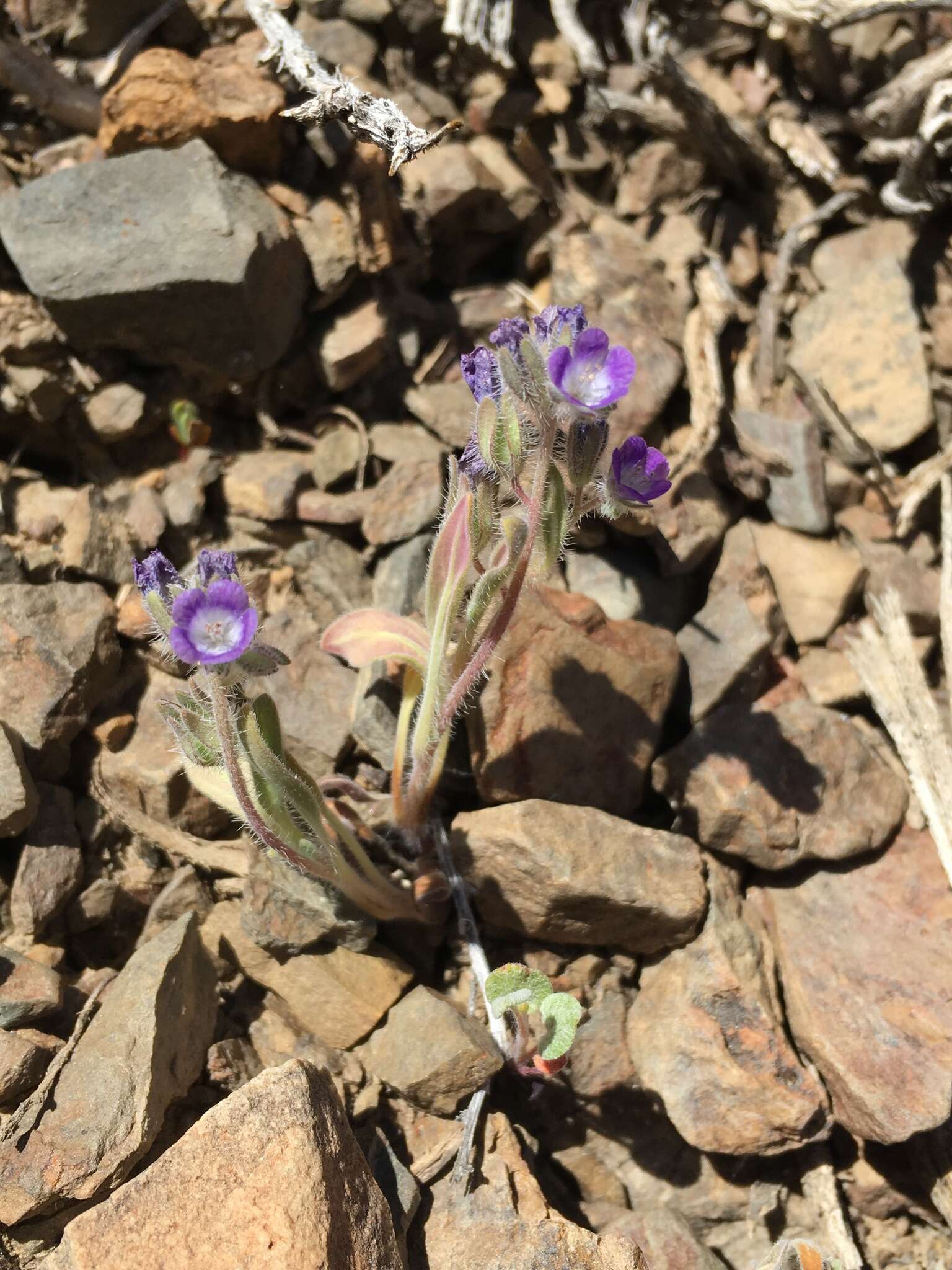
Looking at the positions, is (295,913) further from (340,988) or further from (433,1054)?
(433,1054)

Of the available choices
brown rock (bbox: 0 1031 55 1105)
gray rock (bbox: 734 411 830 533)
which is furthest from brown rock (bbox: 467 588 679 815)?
brown rock (bbox: 0 1031 55 1105)

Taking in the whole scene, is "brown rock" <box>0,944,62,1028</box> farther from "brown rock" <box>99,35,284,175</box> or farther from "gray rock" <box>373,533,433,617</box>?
"brown rock" <box>99,35,284,175</box>

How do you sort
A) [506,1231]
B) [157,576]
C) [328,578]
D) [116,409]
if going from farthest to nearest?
[116,409] < [328,578] < [506,1231] < [157,576]

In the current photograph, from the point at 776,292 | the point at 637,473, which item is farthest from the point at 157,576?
the point at 776,292

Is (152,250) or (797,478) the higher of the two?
(152,250)

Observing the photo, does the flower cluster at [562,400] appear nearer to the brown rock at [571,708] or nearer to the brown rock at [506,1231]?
the brown rock at [571,708]

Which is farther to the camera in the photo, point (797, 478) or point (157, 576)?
point (797, 478)
